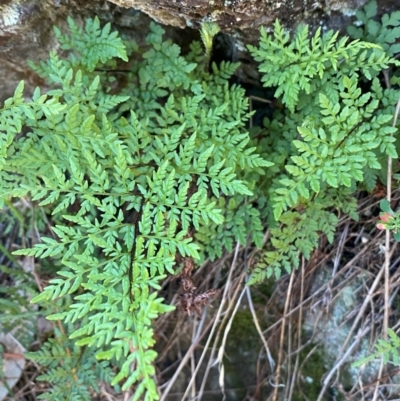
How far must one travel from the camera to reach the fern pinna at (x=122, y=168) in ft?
4.64

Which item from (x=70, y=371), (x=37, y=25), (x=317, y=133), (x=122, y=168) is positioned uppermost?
(x=37, y=25)

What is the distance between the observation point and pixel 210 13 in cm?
172

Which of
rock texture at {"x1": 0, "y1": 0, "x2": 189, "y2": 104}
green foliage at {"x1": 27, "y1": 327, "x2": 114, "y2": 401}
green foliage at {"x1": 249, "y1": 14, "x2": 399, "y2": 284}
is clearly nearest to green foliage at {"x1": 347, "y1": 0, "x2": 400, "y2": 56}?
green foliage at {"x1": 249, "y1": 14, "x2": 399, "y2": 284}

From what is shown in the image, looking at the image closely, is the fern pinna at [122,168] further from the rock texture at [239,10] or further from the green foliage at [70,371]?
the rock texture at [239,10]

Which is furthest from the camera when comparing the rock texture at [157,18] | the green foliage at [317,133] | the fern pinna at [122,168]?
the rock texture at [157,18]

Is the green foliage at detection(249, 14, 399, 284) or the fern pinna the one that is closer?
the fern pinna

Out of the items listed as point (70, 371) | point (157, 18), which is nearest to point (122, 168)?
point (157, 18)

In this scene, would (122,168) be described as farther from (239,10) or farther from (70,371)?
(70,371)

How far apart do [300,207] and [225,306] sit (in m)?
0.60

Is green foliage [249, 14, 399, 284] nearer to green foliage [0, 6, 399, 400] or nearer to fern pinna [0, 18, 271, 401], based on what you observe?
green foliage [0, 6, 399, 400]

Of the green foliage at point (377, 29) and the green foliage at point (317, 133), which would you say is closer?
the green foliage at point (317, 133)

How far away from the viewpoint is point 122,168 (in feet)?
5.11

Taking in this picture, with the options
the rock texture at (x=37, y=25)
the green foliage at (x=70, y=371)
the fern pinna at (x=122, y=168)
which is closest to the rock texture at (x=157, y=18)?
the rock texture at (x=37, y=25)

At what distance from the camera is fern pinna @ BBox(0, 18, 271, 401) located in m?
1.41
